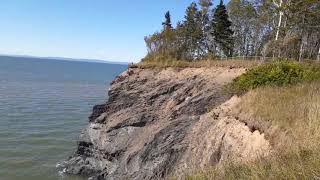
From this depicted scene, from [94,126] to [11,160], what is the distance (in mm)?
6448

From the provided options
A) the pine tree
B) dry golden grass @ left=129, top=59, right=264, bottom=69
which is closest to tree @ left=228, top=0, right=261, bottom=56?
the pine tree

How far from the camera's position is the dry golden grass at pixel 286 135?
6984mm

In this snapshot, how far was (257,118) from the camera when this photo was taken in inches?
484

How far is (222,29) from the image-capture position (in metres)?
54.6

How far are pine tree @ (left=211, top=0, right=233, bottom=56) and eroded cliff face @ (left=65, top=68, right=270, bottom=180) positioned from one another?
82.5 ft

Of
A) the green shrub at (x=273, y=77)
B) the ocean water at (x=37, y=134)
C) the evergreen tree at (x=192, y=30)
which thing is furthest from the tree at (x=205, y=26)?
the green shrub at (x=273, y=77)

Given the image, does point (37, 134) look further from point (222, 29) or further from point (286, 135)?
point (222, 29)

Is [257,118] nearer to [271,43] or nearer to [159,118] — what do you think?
[159,118]

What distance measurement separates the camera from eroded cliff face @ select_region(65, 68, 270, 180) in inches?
536

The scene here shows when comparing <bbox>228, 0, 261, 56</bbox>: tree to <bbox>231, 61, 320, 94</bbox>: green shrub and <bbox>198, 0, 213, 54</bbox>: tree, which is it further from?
<bbox>231, 61, 320, 94</bbox>: green shrub

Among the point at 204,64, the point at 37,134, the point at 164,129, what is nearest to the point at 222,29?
the point at 204,64

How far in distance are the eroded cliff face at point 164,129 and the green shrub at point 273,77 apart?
1123 mm

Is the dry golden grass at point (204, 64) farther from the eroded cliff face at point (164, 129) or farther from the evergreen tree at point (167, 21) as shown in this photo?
the evergreen tree at point (167, 21)

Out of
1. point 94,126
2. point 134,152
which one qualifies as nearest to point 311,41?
point 94,126
